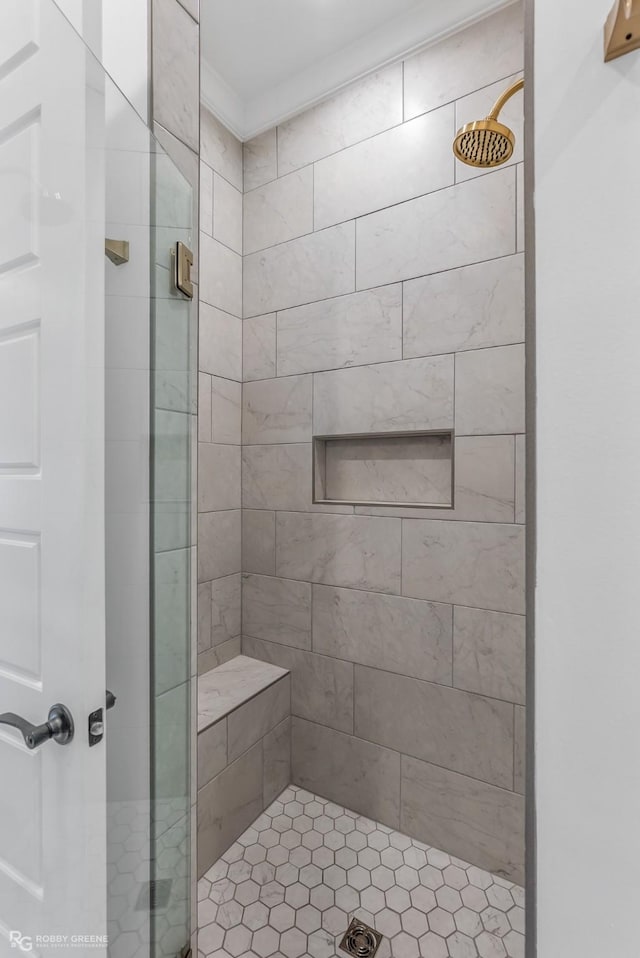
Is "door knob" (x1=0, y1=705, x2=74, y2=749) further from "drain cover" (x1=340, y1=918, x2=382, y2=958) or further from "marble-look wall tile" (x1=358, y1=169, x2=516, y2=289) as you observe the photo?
"marble-look wall tile" (x1=358, y1=169, x2=516, y2=289)

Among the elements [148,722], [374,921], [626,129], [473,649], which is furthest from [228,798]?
[626,129]

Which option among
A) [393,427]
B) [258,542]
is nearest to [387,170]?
[393,427]

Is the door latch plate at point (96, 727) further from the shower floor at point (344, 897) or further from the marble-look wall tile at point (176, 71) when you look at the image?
the marble-look wall tile at point (176, 71)

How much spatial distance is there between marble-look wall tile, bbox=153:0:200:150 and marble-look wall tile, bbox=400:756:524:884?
187 cm

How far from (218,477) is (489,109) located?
1.53 m

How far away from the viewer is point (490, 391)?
1.38 metres

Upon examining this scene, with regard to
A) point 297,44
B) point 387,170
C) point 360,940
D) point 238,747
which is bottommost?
point 360,940

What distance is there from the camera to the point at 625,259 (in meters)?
0.38

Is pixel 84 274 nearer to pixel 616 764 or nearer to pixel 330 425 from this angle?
pixel 616 764

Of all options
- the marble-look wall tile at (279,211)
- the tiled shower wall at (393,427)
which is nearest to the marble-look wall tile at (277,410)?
the tiled shower wall at (393,427)

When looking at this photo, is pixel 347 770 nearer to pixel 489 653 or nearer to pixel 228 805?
pixel 228 805

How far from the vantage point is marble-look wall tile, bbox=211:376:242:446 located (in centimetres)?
180

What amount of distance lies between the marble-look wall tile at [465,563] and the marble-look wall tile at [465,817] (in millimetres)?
563

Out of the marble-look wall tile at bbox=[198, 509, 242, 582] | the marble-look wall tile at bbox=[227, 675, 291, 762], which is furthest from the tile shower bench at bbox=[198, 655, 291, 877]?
the marble-look wall tile at bbox=[198, 509, 242, 582]
